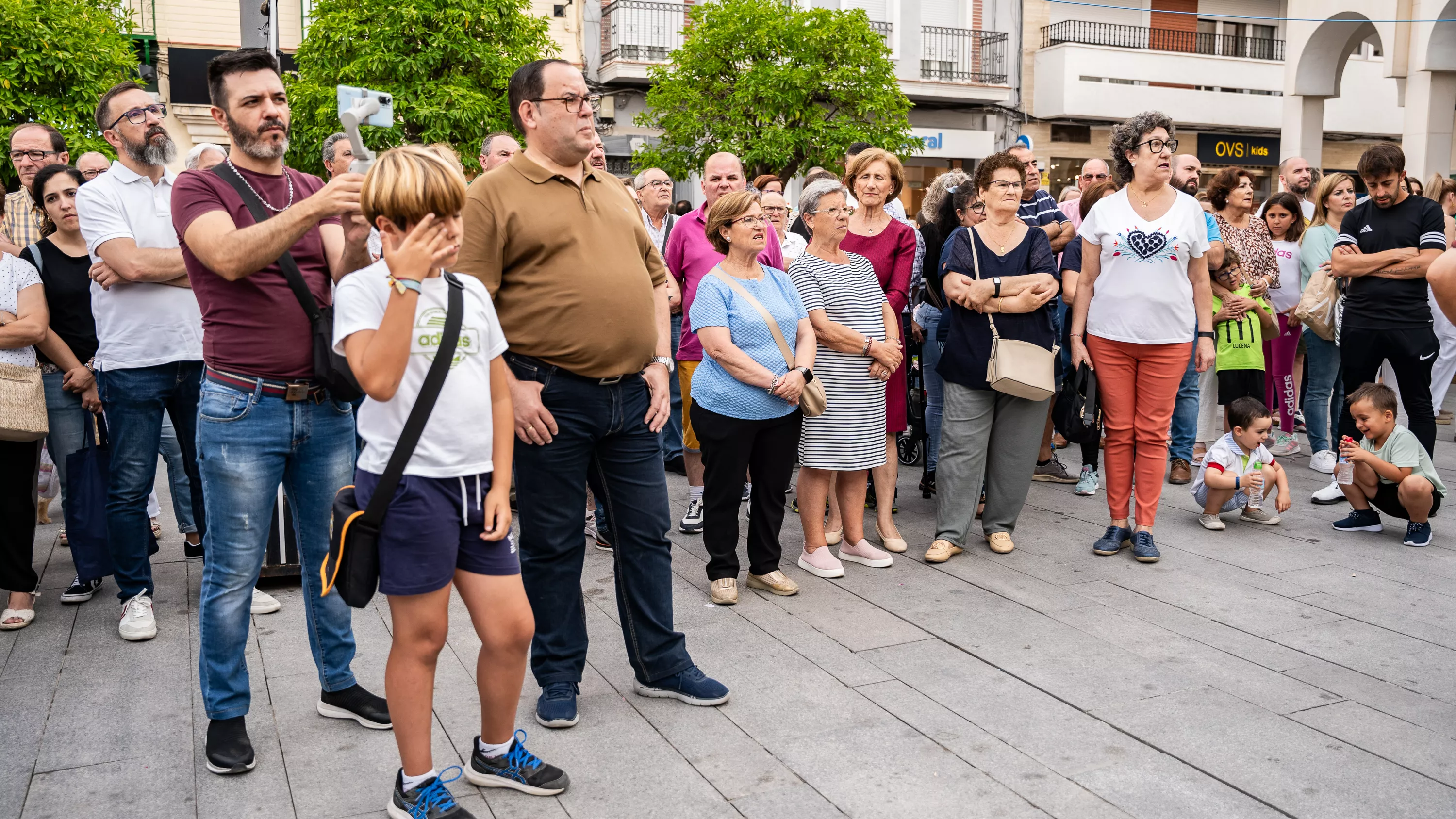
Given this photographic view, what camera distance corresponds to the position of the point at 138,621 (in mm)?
4797

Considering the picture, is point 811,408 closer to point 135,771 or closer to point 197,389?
point 197,389

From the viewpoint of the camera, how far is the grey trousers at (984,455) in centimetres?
602

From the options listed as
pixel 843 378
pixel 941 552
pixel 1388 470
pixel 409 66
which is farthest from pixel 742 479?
pixel 409 66

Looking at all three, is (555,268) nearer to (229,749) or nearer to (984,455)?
(229,749)

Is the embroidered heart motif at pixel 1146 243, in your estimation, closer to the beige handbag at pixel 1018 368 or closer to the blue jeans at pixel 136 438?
the beige handbag at pixel 1018 368

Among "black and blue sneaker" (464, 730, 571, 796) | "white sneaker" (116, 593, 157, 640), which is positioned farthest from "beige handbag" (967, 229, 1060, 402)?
"white sneaker" (116, 593, 157, 640)

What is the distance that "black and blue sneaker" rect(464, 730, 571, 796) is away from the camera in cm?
335

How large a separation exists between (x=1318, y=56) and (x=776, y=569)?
19.3 m

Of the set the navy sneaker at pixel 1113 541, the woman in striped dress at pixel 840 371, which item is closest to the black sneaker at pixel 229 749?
the woman in striped dress at pixel 840 371

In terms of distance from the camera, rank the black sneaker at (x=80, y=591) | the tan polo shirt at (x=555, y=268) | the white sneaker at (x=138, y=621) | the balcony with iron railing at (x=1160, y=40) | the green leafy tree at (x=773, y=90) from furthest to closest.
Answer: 1. the balcony with iron railing at (x=1160, y=40)
2. the green leafy tree at (x=773, y=90)
3. the black sneaker at (x=80, y=591)
4. the white sneaker at (x=138, y=621)
5. the tan polo shirt at (x=555, y=268)

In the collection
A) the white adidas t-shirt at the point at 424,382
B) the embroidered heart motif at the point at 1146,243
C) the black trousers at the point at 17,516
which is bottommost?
the black trousers at the point at 17,516

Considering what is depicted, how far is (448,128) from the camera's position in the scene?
650 inches

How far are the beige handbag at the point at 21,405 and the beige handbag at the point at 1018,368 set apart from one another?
4.12 m

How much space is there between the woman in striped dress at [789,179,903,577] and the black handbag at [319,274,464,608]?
9.38 ft
